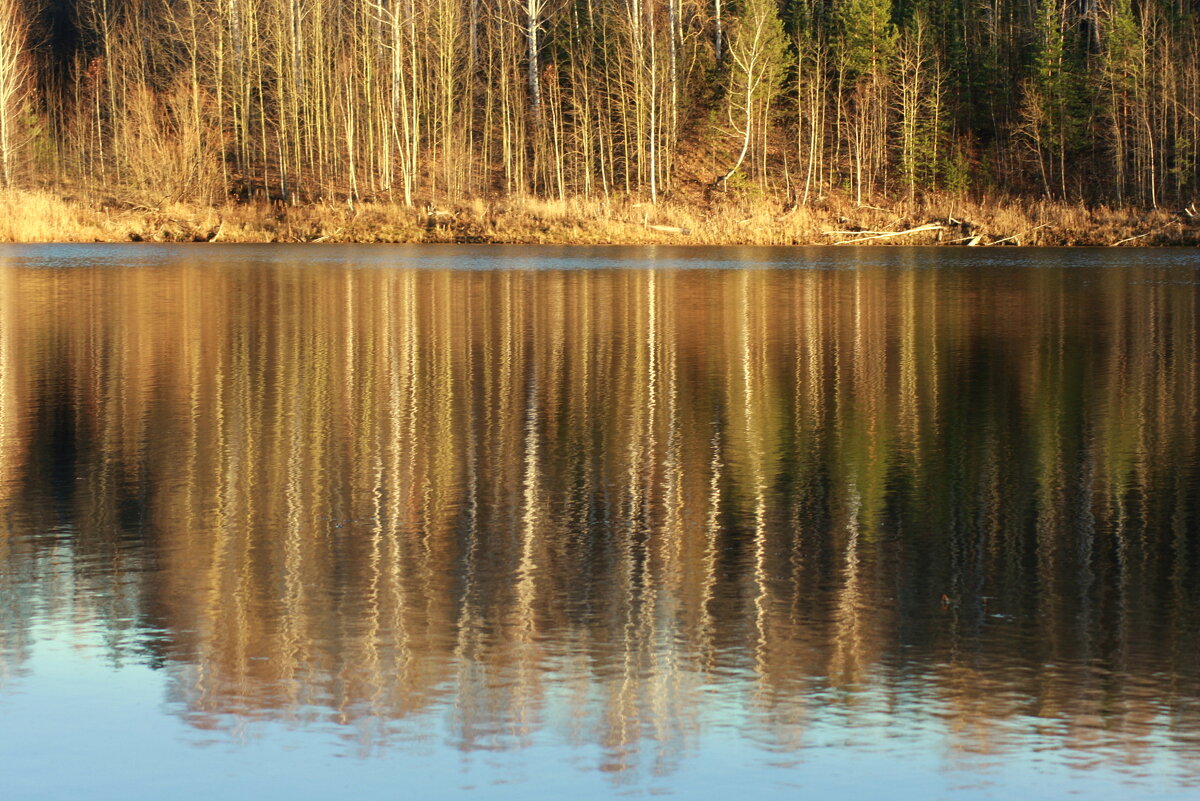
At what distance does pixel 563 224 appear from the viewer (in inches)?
2279

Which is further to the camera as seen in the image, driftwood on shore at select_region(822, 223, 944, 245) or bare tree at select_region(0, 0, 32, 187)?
bare tree at select_region(0, 0, 32, 187)

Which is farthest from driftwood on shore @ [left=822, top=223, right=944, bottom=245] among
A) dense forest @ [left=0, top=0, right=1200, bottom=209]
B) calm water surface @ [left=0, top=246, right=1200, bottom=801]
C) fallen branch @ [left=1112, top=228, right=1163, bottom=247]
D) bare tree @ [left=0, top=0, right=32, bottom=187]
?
calm water surface @ [left=0, top=246, right=1200, bottom=801]

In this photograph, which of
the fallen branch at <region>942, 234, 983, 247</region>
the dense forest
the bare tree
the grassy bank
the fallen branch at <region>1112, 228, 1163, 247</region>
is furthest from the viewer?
the dense forest

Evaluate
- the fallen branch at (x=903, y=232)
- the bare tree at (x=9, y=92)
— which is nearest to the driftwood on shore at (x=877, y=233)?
the fallen branch at (x=903, y=232)

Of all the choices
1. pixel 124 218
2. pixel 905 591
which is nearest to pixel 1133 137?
pixel 124 218

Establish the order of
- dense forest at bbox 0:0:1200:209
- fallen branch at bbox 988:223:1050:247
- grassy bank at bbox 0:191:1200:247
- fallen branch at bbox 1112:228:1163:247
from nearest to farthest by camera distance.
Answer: fallen branch at bbox 1112:228:1163:247, grassy bank at bbox 0:191:1200:247, fallen branch at bbox 988:223:1050:247, dense forest at bbox 0:0:1200:209

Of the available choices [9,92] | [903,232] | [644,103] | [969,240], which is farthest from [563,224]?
[9,92]

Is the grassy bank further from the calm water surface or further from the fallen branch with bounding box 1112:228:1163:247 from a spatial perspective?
the calm water surface

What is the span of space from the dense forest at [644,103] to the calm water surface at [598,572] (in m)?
49.9

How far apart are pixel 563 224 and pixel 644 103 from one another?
12899 mm

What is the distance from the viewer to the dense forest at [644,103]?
6775 cm

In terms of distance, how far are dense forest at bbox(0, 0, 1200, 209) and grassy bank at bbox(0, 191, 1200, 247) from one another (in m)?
3.72

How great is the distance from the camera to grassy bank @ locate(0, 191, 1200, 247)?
56406 mm

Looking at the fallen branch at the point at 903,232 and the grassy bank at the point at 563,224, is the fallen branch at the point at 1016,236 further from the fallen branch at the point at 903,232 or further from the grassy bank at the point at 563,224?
the fallen branch at the point at 903,232
